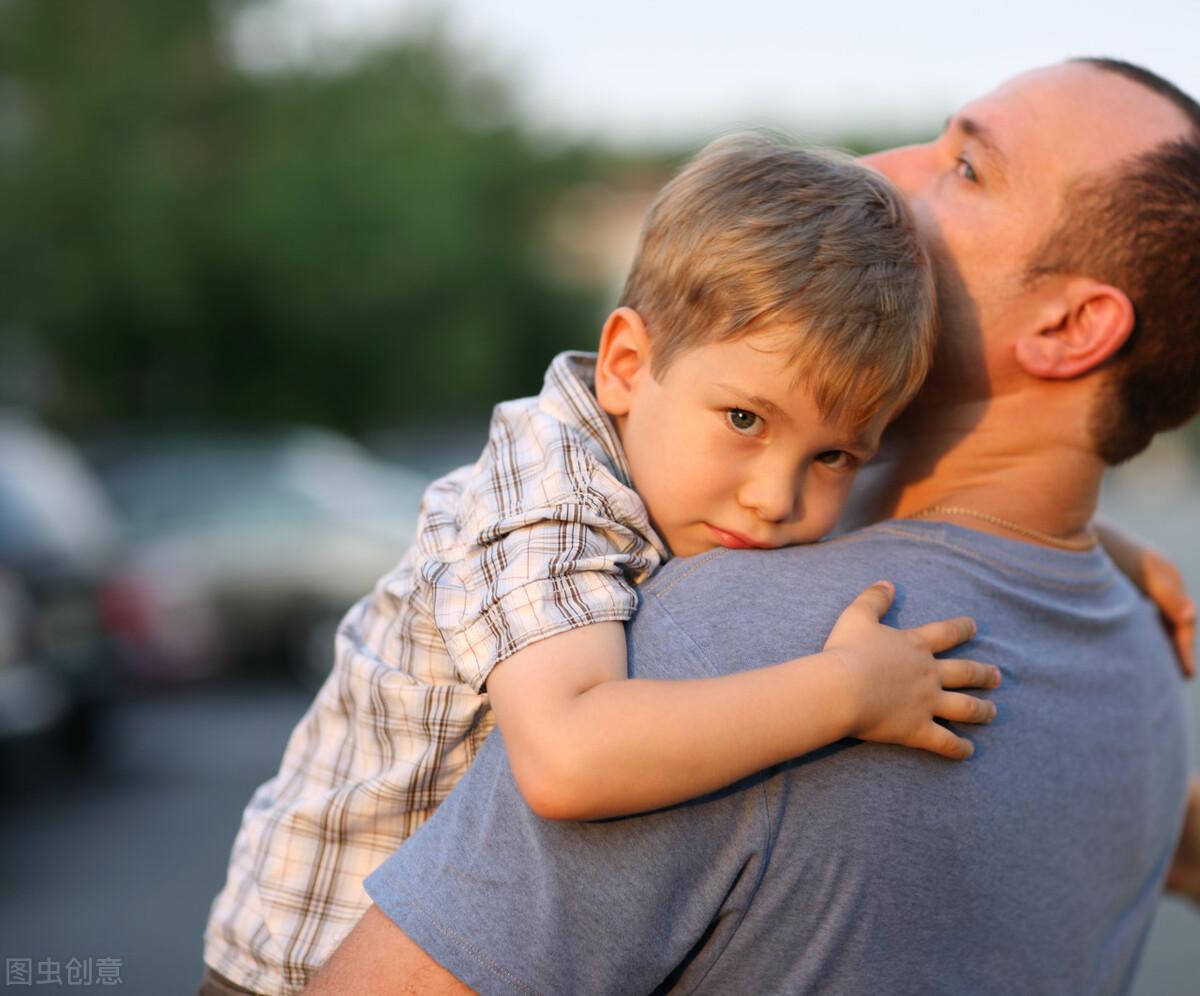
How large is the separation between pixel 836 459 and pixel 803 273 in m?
0.32

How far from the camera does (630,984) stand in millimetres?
1628

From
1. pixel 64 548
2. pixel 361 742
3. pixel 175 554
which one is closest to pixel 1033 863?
pixel 361 742

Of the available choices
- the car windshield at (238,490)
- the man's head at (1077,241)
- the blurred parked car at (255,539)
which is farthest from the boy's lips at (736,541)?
the car windshield at (238,490)

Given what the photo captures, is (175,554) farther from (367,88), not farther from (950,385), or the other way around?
(367,88)

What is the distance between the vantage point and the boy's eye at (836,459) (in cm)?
204

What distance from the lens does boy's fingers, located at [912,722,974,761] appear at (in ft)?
5.62

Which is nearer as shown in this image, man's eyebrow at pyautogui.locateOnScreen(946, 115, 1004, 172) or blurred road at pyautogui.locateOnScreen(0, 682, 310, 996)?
man's eyebrow at pyautogui.locateOnScreen(946, 115, 1004, 172)

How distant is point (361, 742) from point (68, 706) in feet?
20.7

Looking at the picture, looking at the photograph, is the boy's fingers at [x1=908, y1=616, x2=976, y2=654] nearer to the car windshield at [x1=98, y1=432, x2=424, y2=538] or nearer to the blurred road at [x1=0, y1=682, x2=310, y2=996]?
the blurred road at [x1=0, y1=682, x2=310, y2=996]

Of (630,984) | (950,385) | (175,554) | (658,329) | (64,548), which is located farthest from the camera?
(175,554)

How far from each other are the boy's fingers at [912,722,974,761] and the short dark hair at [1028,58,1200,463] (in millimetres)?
783

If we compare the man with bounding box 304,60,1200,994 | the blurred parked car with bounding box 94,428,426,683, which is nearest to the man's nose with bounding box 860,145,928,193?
the man with bounding box 304,60,1200,994

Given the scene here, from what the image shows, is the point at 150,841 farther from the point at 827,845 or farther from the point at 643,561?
the point at 827,845

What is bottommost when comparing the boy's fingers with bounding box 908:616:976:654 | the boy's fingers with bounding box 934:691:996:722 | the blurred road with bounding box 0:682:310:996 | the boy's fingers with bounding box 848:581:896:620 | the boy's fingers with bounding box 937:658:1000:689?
the blurred road with bounding box 0:682:310:996
